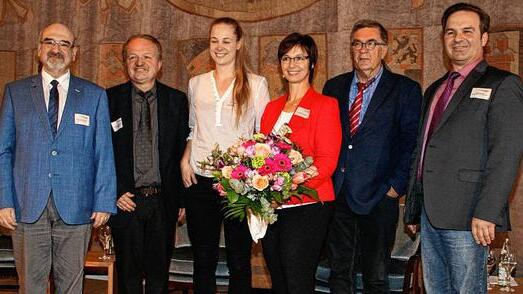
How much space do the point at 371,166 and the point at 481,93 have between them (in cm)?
87

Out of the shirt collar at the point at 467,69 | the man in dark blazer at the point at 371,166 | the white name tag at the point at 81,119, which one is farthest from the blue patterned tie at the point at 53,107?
the shirt collar at the point at 467,69

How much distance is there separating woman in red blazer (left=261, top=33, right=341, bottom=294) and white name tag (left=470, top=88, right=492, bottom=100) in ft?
2.52

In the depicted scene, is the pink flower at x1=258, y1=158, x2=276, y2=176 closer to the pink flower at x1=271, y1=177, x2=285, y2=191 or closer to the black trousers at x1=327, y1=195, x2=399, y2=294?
the pink flower at x1=271, y1=177, x2=285, y2=191

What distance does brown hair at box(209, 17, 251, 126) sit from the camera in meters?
4.14

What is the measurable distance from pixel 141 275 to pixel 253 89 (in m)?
1.35

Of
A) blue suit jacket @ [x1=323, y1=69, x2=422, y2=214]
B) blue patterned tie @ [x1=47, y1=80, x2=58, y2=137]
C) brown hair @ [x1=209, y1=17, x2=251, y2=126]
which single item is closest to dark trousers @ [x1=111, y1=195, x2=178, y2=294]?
blue patterned tie @ [x1=47, y1=80, x2=58, y2=137]

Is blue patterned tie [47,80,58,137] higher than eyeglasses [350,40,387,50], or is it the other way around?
eyeglasses [350,40,387,50]

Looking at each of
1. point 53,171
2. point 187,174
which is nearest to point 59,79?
point 53,171

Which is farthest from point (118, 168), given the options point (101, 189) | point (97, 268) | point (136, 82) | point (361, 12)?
point (361, 12)

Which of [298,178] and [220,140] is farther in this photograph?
[220,140]

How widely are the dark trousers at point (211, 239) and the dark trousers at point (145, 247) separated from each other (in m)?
0.18

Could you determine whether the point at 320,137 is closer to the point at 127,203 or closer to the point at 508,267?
the point at 127,203

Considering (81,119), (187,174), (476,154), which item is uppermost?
(81,119)

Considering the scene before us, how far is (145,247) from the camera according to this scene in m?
4.14
